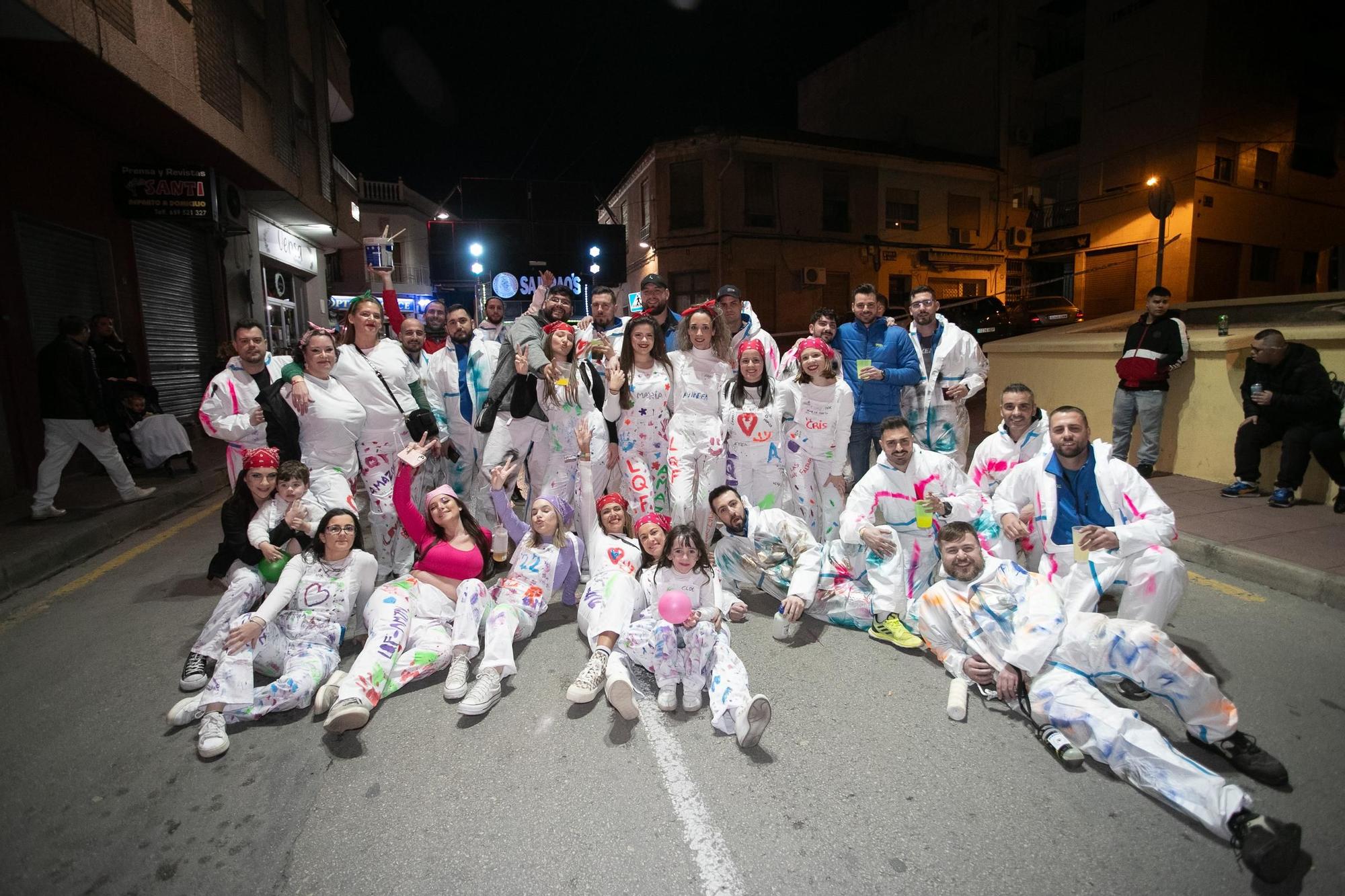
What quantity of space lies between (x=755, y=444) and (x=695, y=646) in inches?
78.3

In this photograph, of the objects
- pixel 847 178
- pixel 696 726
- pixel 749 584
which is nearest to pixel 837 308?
pixel 847 178

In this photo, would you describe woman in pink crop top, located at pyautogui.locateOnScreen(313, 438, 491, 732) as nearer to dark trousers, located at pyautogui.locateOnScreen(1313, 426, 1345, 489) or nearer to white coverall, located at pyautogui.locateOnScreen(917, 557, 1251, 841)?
white coverall, located at pyautogui.locateOnScreen(917, 557, 1251, 841)

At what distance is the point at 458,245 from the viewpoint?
21.6 m

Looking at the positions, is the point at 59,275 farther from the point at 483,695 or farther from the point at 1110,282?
the point at 1110,282

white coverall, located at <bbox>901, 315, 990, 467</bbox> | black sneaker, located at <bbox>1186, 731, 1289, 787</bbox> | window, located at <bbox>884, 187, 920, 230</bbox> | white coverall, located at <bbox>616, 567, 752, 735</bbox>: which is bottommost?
black sneaker, located at <bbox>1186, 731, 1289, 787</bbox>

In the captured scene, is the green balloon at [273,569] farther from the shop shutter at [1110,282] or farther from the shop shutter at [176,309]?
the shop shutter at [1110,282]

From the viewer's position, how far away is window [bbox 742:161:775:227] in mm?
23469

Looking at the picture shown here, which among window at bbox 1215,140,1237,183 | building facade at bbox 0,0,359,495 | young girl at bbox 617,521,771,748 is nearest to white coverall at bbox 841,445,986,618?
young girl at bbox 617,521,771,748

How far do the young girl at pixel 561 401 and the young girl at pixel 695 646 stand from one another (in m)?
1.36

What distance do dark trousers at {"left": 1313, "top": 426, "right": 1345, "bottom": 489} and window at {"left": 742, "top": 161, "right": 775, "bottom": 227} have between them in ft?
65.6

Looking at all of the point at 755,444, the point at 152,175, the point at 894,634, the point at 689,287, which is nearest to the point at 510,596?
the point at 755,444

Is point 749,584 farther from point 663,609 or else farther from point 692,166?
point 692,166

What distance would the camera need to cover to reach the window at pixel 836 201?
957 inches

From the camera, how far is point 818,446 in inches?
196
